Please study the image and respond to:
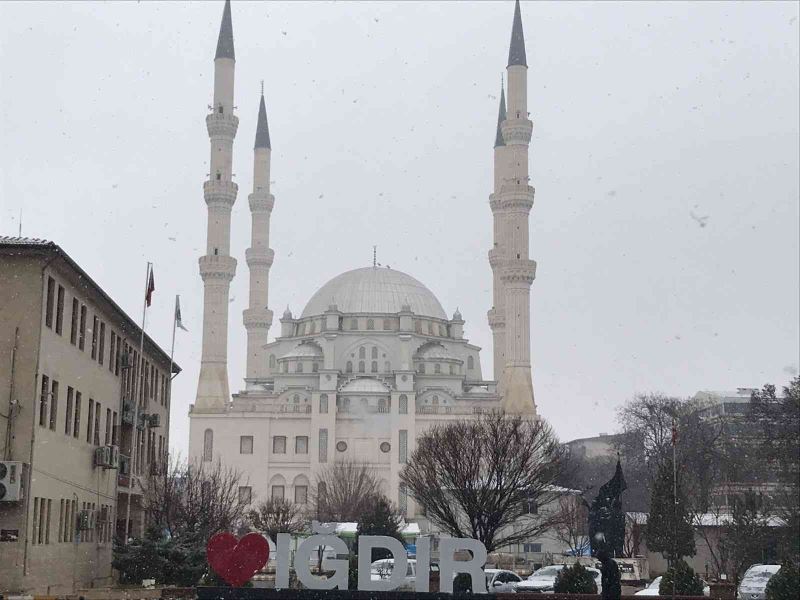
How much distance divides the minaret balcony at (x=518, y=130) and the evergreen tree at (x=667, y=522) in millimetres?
36577

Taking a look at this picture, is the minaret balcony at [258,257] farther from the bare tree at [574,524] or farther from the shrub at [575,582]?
the shrub at [575,582]

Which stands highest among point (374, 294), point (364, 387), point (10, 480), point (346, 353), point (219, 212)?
point (219, 212)

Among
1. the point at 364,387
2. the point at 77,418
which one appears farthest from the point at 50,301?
the point at 364,387

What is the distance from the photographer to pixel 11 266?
23422 millimetres

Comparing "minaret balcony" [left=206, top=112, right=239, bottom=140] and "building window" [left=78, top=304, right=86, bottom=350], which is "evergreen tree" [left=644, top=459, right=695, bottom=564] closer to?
"building window" [left=78, top=304, right=86, bottom=350]

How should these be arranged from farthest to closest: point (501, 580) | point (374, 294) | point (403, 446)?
point (374, 294)
point (403, 446)
point (501, 580)

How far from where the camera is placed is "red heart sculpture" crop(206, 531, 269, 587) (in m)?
20.0

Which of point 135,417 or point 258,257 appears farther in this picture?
point 258,257

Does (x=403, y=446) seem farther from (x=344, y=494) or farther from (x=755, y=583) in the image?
(x=755, y=583)

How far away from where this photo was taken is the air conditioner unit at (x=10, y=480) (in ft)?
72.6

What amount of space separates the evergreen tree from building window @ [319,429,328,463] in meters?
42.7

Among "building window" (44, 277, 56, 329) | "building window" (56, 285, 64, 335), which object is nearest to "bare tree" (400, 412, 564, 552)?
"building window" (56, 285, 64, 335)

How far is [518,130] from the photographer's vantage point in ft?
247

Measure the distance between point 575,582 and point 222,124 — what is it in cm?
5765
